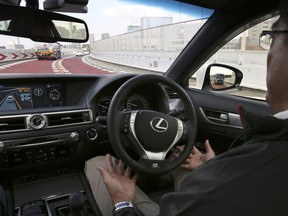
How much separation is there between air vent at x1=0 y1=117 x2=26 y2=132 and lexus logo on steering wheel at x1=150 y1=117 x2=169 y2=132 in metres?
1.10

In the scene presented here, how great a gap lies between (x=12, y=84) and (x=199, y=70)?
194 centimetres

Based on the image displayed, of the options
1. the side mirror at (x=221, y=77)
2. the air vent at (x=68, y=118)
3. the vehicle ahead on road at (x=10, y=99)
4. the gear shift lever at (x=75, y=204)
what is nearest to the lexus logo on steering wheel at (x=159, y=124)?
the gear shift lever at (x=75, y=204)

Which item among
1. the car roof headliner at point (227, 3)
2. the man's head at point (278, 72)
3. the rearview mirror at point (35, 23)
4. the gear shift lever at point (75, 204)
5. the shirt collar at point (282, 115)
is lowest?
the gear shift lever at point (75, 204)

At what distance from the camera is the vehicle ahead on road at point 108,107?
1860mm

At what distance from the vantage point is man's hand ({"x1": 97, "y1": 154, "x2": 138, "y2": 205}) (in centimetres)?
177

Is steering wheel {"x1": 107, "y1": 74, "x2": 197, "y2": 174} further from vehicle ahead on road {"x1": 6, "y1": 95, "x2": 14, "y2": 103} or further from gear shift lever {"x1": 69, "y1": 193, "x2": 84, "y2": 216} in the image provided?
vehicle ahead on road {"x1": 6, "y1": 95, "x2": 14, "y2": 103}

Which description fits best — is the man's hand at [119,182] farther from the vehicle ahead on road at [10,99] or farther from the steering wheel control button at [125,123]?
the vehicle ahead on road at [10,99]

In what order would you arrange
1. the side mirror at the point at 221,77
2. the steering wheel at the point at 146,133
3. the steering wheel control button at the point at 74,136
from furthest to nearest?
the side mirror at the point at 221,77, the steering wheel control button at the point at 74,136, the steering wheel at the point at 146,133

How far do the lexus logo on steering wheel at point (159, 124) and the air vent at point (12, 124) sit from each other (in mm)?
1104

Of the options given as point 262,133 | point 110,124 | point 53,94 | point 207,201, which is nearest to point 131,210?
point 110,124

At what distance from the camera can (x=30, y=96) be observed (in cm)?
261

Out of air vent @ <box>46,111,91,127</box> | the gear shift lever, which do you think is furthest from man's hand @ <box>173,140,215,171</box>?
→ air vent @ <box>46,111,91,127</box>

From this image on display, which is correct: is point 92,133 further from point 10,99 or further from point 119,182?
point 119,182

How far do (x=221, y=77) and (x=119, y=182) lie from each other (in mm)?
1980
